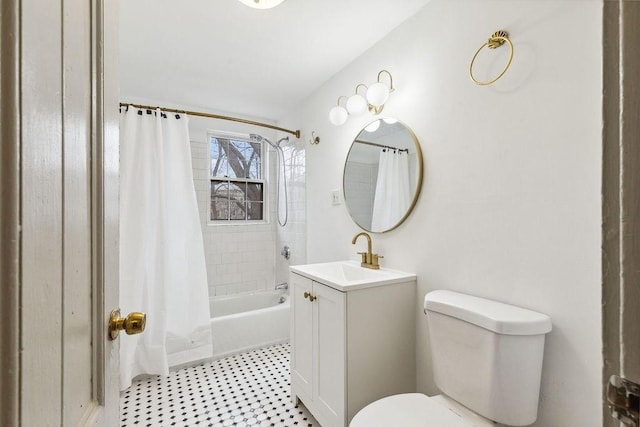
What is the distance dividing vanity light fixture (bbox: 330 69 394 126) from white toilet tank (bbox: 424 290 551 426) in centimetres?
117

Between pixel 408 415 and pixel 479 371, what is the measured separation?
0.31 metres

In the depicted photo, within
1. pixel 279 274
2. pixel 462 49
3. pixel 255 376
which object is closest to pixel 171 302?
pixel 255 376

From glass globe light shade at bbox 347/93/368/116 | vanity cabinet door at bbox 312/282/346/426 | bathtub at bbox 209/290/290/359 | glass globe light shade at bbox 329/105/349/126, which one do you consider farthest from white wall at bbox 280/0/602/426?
bathtub at bbox 209/290/290/359

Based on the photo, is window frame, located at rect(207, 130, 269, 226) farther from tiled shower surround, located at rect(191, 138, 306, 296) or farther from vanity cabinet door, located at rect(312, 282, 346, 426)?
vanity cabinet door, located at rect(312, 282, 346, 426)

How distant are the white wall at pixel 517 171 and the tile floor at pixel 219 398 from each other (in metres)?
0.93

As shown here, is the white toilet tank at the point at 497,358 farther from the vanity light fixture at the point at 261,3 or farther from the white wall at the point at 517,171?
the vanity light fixture at the point at 261,3

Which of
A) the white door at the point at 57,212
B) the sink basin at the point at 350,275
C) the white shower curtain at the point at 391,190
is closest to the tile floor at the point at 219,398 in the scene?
the sink basin at the point at 350,275

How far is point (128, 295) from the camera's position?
2.07m

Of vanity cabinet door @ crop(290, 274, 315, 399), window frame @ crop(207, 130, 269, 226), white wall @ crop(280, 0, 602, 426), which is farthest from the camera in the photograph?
window frame @ crop(207, 130, 269, 226)

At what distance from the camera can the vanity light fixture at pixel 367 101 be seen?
1.70 metres

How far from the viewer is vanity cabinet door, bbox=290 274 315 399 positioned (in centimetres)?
169

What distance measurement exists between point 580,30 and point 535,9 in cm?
20

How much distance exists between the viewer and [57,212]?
0.40 metres
